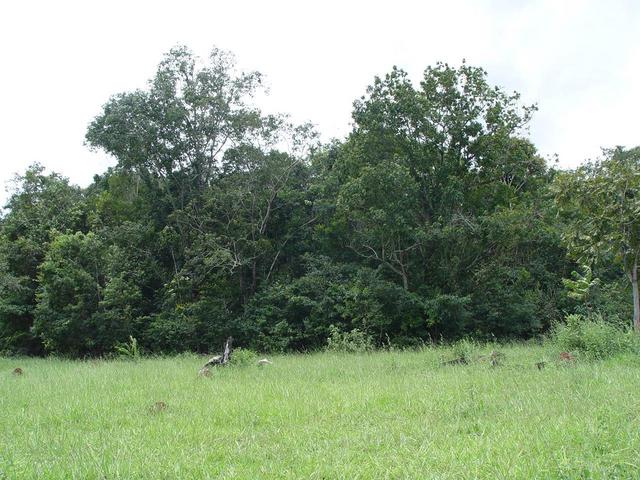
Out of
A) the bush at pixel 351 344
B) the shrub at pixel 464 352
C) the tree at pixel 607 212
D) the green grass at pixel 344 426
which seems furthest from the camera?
the bush at pixel 351 344

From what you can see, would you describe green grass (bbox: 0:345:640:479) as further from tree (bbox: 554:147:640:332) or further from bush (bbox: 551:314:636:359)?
tree (bbox: 554:147:640:332)

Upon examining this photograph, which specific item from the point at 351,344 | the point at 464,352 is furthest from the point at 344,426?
the point at 351,344

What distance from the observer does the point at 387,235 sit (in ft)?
62.3

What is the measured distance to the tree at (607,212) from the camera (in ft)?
35.7

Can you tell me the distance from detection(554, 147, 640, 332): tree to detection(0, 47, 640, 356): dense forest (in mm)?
5849

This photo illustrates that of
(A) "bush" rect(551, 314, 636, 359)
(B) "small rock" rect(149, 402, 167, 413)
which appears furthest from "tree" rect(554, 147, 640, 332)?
(B) "small rock" rect(149, 402, 167, 413)

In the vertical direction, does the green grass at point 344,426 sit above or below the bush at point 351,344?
above

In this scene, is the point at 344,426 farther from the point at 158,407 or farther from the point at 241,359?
the point at 241,359

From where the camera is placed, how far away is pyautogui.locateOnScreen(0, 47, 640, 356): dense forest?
18.7m

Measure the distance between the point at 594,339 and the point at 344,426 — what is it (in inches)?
237

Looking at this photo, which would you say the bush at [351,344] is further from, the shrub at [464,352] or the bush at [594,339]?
the bush at [594,339]

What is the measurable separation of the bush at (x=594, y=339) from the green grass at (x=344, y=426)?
52 centimetres

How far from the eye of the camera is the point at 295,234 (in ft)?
77.8

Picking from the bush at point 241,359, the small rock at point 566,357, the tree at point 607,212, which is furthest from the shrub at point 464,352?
the bush at point 241,359
